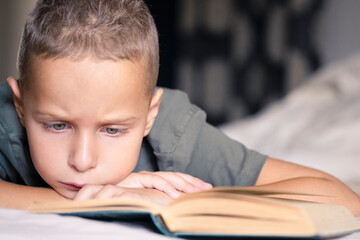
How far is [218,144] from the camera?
3.70 ft

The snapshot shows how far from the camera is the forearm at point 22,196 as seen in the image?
2.72 ft

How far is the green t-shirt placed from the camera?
1036 millimetres

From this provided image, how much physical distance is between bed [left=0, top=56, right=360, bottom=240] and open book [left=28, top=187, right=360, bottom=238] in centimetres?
7

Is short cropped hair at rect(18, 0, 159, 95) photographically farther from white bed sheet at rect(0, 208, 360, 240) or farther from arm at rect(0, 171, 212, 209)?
white bed sheet at rect(0, 208, 360, 240)

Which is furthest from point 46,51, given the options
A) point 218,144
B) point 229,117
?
point 229,117

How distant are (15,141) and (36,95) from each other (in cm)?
25

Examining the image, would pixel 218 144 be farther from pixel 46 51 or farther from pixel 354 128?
pixel 354 128

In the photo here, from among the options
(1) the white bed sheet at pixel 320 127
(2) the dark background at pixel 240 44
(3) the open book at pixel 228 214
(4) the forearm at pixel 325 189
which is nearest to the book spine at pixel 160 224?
(3) the open book at pixel 228 214

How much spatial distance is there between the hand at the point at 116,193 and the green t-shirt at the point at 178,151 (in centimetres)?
29

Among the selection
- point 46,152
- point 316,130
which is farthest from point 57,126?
point 316,130

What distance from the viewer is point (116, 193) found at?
0.73 meters

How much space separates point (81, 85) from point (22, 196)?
0.22m

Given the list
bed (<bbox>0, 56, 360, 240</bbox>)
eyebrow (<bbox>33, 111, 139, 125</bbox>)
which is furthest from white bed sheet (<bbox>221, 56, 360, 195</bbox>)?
eyebrow (<bbox>33, 111, 139, 125</bbox>)

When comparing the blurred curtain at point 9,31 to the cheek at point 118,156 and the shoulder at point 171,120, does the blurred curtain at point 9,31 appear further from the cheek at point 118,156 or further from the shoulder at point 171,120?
the cheek at point 118,156
